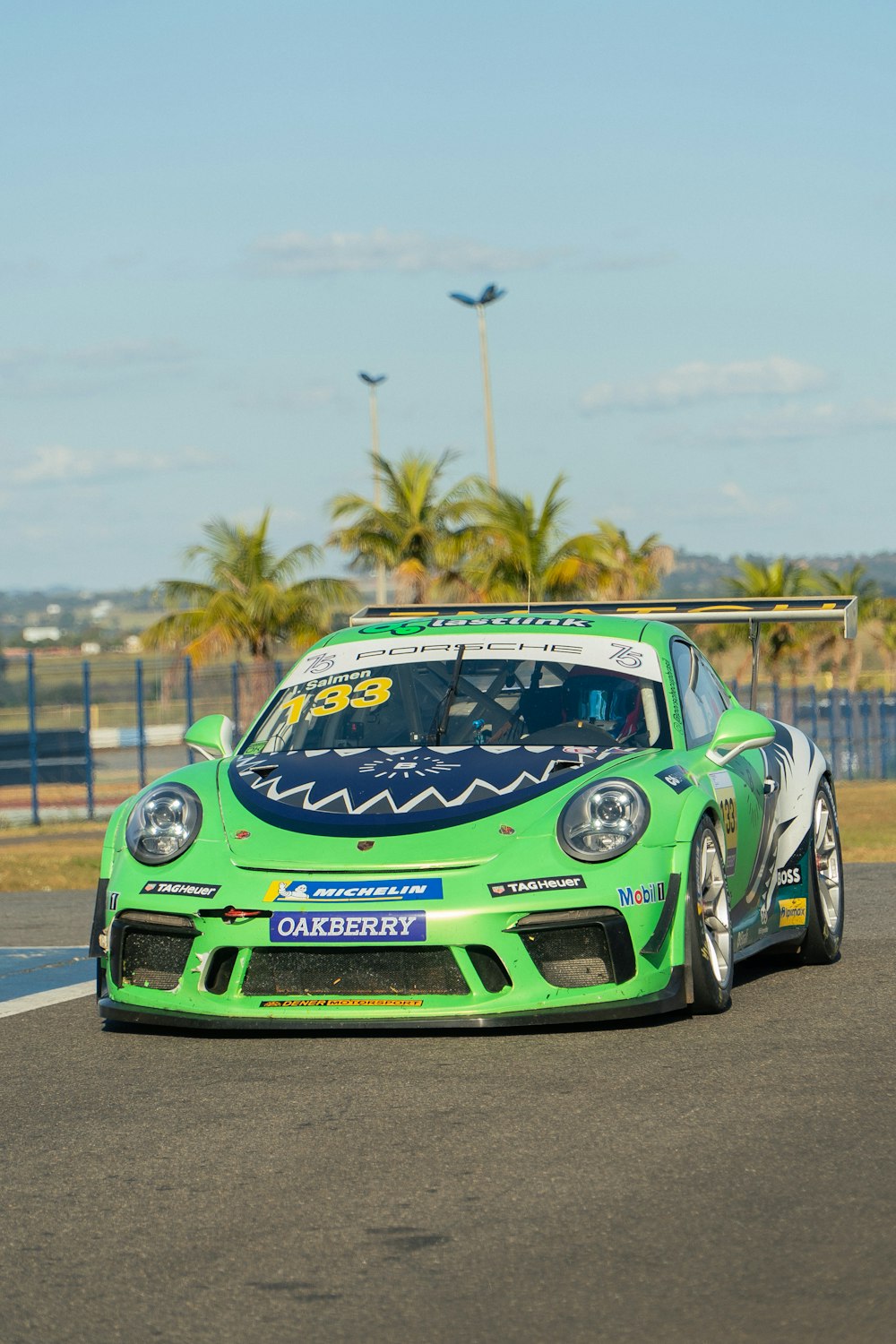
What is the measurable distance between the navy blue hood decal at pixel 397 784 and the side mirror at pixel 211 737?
0.41 m

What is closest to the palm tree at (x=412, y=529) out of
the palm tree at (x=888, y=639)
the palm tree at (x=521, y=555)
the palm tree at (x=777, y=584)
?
the palm tree at (x=521, y=555)

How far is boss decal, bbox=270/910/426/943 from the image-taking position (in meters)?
5.74

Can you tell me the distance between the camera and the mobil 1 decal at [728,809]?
6.73 metres

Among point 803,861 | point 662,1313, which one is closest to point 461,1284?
point 662,1313

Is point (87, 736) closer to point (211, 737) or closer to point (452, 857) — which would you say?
point (211, 737)

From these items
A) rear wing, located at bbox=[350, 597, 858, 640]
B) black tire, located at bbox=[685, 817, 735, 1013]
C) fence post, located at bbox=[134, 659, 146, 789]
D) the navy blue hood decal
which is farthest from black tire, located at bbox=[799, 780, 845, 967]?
fence post, located at bbox=[134, 659, 146, 789]

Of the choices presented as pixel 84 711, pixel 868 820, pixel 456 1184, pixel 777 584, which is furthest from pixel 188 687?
pixel 777 584

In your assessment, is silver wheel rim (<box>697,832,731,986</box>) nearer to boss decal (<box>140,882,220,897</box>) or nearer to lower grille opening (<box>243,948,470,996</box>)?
lower grille opening (<box>243,948,470,996</box>)

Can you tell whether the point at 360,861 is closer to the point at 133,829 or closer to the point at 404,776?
the point at 404,776

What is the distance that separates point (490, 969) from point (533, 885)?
0.29m

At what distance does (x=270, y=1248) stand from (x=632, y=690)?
→ 11.9 feet

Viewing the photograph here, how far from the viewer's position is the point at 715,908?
6.49 meters

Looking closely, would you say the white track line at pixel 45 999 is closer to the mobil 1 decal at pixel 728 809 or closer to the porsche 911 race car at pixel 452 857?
the porsche 911 race car at pixel 452 857

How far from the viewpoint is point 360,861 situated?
5922 millimetres
